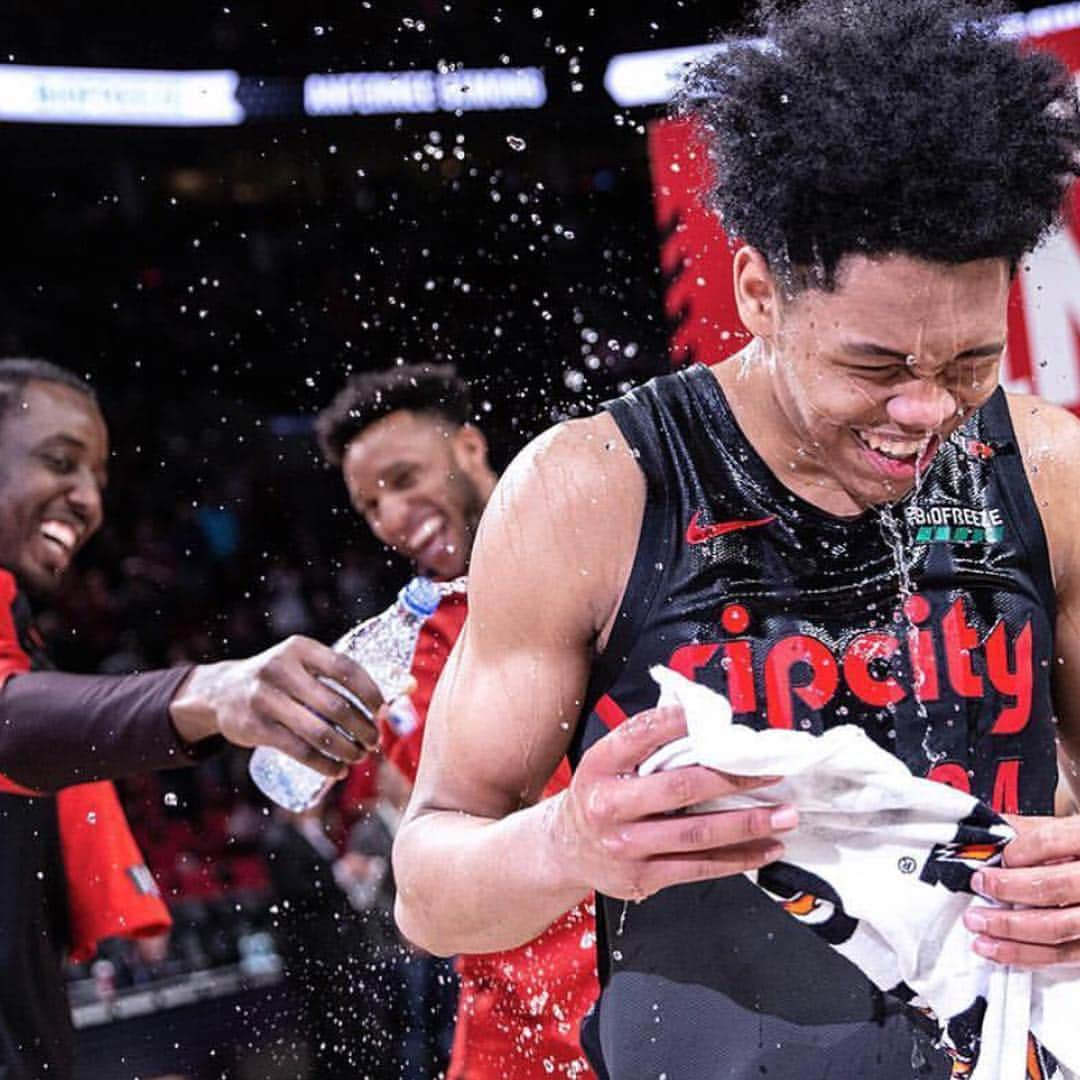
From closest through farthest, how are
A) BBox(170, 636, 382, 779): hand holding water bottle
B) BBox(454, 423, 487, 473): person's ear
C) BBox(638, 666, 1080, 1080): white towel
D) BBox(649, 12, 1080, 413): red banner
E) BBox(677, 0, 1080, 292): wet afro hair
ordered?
1. BBox(638, 666, 1080, 1080): white towel
2. BBox(677, 0, 1080, 292): wet afro hair
3. BBox(170, 636, 382, 779): hand holding water bottle
4. BBox(649, 12, 1080, 413): red banner
5. BBox(454, 423, 487, 473): person's ear

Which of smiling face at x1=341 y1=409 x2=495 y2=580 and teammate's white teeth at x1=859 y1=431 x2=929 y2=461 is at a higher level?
smiling face at x1=341 y1=409 x2=495 y2=580

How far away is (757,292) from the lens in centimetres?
167

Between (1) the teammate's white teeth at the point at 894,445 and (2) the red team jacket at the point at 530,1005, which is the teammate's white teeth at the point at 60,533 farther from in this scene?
(1) the teammate's white teeth at the point at 894,445

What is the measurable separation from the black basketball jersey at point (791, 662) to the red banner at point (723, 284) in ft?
1.15

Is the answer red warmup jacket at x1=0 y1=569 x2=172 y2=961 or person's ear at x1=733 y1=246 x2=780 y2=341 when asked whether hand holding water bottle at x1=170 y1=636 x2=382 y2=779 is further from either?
person's ear at x1=733 y1=246 x2=780 y2=341

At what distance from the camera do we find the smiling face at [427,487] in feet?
9.49

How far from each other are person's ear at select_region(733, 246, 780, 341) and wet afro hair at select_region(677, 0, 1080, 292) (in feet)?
0.06

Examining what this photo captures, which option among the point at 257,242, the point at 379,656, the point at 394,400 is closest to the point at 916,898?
the point at 379,656

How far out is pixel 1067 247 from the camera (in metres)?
3.14

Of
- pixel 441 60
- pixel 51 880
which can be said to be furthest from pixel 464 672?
pixel 441 60

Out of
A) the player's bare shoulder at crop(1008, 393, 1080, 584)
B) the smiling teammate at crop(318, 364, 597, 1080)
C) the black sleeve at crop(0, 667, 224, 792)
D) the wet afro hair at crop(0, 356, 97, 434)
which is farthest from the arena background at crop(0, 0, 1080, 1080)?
the player's bare shoulder at crop(1008, 393, 1080, 584)

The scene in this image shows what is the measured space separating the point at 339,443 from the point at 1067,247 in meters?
1.44

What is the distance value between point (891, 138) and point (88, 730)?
1.66 m

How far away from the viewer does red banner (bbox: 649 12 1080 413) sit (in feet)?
7.97
